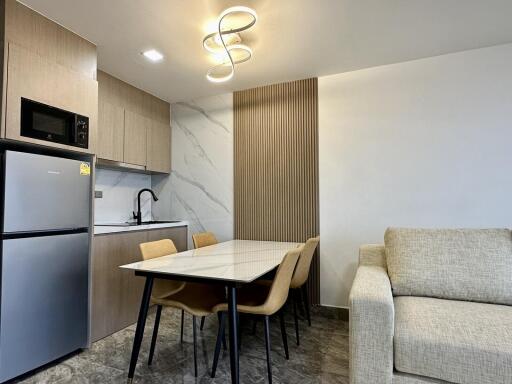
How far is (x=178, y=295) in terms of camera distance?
2055 millimetres

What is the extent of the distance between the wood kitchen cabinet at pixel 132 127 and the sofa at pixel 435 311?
8.47 feet

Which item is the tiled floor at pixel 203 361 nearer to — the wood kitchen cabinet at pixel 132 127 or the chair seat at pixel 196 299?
the chair seat at pixel 196 299

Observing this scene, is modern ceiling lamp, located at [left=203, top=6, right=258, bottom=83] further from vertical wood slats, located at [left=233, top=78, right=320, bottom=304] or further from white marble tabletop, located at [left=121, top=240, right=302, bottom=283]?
white marble tabletop, located at [left=121, top=240, right=302, bottom=283]

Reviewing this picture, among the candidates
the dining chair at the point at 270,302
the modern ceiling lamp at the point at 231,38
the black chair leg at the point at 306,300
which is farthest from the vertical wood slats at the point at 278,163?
the dining chair at the point at 270,302

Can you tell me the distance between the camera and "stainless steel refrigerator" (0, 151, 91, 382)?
1.80 m

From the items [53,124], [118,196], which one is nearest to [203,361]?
[53,124]

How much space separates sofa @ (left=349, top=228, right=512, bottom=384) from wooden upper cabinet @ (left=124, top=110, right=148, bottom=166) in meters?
2.57

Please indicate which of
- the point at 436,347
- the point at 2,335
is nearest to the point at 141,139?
the point at 2,335

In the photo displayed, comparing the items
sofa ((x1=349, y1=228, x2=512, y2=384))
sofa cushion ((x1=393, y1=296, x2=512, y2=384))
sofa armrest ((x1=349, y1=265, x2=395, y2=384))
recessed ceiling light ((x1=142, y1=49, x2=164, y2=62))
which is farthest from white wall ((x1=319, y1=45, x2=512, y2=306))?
recessed ceiling light ((x1=142, y1=49, x2=164, y2=62))

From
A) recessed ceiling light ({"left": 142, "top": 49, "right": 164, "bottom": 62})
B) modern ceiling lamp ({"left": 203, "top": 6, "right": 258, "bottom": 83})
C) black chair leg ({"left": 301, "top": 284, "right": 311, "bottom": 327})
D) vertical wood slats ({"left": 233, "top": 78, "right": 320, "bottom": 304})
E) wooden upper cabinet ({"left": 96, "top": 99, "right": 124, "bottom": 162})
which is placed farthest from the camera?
vertical wood slats ({"left": 233, "top": 78, "right": 320, "bottom": 304})

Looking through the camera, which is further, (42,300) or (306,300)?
(306,300)

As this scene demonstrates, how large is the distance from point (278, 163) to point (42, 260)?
224 cm

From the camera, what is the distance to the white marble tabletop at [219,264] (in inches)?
62.0

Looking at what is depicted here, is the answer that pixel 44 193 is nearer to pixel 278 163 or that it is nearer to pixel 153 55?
pixel 153 55
